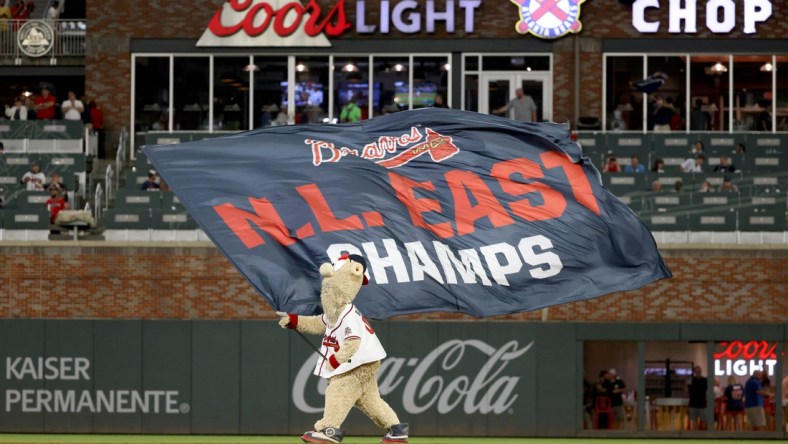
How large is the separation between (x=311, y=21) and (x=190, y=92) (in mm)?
3453

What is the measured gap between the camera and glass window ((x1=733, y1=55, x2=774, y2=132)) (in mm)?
37500

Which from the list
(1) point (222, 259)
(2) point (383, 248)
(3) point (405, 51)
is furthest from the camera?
(3) point (405, 51)

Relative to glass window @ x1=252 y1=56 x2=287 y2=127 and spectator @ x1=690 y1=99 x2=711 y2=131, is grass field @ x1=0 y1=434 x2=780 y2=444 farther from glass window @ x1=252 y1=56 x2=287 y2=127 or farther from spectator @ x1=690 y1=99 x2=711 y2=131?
glass window @ x1=252 y1=56 x2=287 y2=127

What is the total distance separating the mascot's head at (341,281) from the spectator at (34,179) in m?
19.2

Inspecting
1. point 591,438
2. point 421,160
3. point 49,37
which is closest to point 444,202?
point 421,160

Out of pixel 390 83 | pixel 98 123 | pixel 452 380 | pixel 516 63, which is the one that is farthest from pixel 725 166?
pixel 98 123

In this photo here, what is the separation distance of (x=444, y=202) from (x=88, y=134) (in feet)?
73.1

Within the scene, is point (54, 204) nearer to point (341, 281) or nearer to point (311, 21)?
point (311, 21)

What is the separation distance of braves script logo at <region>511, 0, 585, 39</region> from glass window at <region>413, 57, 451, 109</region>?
210cm

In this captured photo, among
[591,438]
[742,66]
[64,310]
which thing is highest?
[742,66]

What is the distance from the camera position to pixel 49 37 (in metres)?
38.8

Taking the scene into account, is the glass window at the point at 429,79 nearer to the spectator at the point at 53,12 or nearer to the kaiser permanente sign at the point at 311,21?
the kaiser permanente sign at the point at 311,21

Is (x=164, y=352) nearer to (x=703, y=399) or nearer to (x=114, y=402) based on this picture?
(x=114, y=402)

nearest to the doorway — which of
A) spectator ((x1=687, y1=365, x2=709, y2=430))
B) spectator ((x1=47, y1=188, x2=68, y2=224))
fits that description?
spectator ((x1=47, y1=188, x2=68, y2=224))
